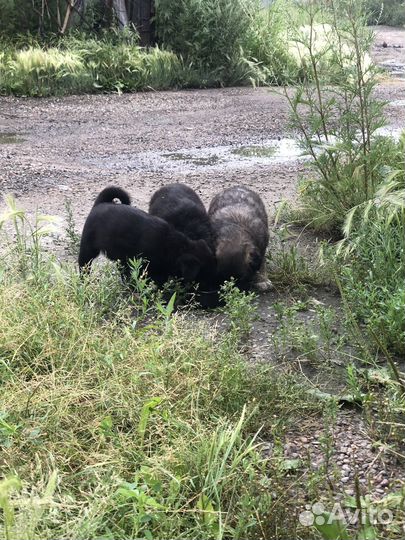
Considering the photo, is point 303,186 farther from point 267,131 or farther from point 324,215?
point 267,131

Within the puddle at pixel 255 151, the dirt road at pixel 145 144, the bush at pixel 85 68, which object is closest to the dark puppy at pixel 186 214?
the dirt road at pixel 145 144

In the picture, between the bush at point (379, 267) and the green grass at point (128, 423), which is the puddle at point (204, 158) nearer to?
the bush at point (379, 267)

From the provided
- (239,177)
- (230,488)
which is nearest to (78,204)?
(239,177)

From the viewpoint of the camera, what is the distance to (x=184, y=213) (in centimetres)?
590

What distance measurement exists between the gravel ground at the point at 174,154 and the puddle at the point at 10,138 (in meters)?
0.02

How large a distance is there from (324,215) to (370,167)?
58 cm

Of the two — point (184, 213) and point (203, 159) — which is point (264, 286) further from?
point (203, 159)

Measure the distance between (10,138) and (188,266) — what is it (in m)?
6.53

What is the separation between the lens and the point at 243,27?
1714cm

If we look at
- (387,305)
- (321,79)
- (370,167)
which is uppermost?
(321,79)

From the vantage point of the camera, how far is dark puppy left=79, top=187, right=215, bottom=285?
5426 millimetres

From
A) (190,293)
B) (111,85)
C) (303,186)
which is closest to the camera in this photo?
(190,293)

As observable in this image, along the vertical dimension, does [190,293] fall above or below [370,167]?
below

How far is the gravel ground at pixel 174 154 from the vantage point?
3.62 m
